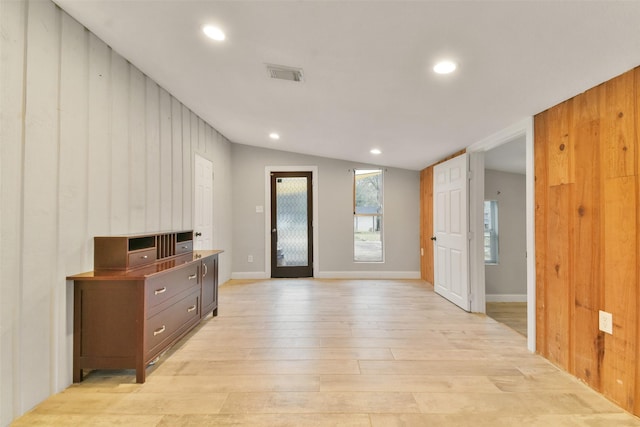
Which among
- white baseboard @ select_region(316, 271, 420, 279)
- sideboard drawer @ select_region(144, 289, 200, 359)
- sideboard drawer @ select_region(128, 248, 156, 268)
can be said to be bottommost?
white baseboard @ select_region(316, 271, 420, 279)

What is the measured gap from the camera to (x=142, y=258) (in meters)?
2.24

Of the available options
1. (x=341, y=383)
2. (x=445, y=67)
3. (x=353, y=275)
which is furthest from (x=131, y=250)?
(x=353, y=275)

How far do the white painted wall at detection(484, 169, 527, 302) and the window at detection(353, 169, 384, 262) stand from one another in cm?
187

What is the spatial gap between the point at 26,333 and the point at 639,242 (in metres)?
3.62

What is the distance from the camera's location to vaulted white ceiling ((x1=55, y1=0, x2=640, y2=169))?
55.9 inches

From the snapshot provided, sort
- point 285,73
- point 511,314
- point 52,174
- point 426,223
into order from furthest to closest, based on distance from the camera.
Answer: point 426,223 → point 511,314 → point 285,73 → point 52,174

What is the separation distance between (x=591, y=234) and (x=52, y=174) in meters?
3.59

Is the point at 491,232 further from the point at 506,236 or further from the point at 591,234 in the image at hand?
the point at 591,234

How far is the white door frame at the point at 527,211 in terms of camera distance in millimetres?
2428

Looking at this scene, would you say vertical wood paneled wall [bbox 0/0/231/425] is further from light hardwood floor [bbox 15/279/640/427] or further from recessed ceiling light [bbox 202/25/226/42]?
recessed ceiling light [bbox 202/25/226/42]

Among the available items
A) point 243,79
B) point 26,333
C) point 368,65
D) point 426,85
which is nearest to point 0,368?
point 26,333

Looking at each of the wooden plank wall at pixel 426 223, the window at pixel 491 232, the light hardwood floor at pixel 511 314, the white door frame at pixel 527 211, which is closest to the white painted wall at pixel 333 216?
the wooden plank wall at pixel 426 223

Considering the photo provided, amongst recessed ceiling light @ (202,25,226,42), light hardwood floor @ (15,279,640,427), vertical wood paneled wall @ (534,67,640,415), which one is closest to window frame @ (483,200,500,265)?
light hardwood floor @ (15,279,640,427)

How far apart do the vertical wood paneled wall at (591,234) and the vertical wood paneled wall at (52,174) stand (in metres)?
3.56
